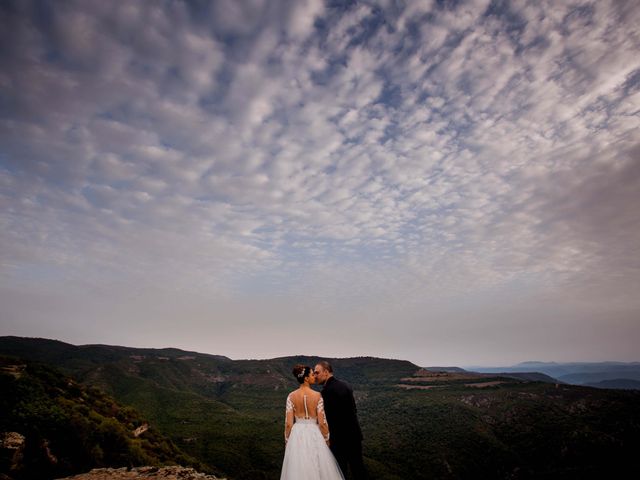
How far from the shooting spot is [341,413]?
728 cm

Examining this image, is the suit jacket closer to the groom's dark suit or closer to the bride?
the groom's dark suit

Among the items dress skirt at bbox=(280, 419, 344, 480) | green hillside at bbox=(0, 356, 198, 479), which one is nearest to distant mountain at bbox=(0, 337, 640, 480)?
green hillside at bbox=(0, 356, 198, 479)

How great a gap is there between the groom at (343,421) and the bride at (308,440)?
0.24m

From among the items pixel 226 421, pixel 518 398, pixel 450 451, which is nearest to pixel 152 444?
pixel 226 421

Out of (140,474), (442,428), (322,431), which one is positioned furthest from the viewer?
(442,428)

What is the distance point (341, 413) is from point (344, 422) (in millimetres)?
251

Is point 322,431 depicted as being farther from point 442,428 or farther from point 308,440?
point 442,428

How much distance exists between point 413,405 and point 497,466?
3289 centimetres

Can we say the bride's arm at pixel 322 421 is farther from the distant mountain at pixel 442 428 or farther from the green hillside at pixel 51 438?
the distant mountain at pixel 442 428

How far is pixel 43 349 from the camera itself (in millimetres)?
140000

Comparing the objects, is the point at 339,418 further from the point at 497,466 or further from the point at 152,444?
the point at 497,466

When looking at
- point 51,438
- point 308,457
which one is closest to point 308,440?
point 308,457

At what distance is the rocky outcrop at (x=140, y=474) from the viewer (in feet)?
42.4

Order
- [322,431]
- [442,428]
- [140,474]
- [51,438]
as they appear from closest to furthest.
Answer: [322,431] < [51,438] < [140,474] < [442,428]
